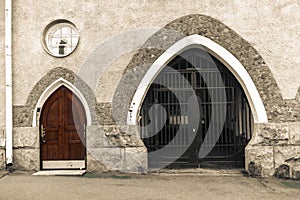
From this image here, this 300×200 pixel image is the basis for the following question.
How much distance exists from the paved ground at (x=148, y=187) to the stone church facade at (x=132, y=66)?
1.48 feet

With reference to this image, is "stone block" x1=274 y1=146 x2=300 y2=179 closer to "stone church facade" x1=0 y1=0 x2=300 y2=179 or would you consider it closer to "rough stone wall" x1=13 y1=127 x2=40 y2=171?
"stone church facade" x1=0 y1=0 x2=300 y2=179

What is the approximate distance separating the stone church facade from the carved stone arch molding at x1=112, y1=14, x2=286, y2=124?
0.02 metres

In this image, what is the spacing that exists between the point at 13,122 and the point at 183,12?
180 inches

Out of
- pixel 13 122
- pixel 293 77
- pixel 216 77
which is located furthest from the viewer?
pixel 216 77

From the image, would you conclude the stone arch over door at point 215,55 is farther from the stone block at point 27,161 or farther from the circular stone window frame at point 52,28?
the stone block at point 27,161

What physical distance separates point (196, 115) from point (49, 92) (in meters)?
3.54

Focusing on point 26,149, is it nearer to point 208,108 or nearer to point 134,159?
point 134,159

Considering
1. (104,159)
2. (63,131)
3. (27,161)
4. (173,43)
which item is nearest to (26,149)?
(27,161)

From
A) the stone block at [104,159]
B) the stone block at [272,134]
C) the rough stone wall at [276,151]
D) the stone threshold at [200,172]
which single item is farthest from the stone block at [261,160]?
the stone block at [104,159]

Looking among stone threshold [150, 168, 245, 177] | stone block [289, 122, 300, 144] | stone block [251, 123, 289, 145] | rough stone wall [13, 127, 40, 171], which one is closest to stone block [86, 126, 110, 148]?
rough stone wall [13, 127, 40, 171]

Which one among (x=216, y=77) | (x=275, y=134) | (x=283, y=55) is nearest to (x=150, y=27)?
(x=216, y=77)

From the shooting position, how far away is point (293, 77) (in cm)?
613

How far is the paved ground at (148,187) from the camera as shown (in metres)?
4.84

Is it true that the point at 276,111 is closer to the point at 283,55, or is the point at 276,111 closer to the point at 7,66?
the point at 283,55
